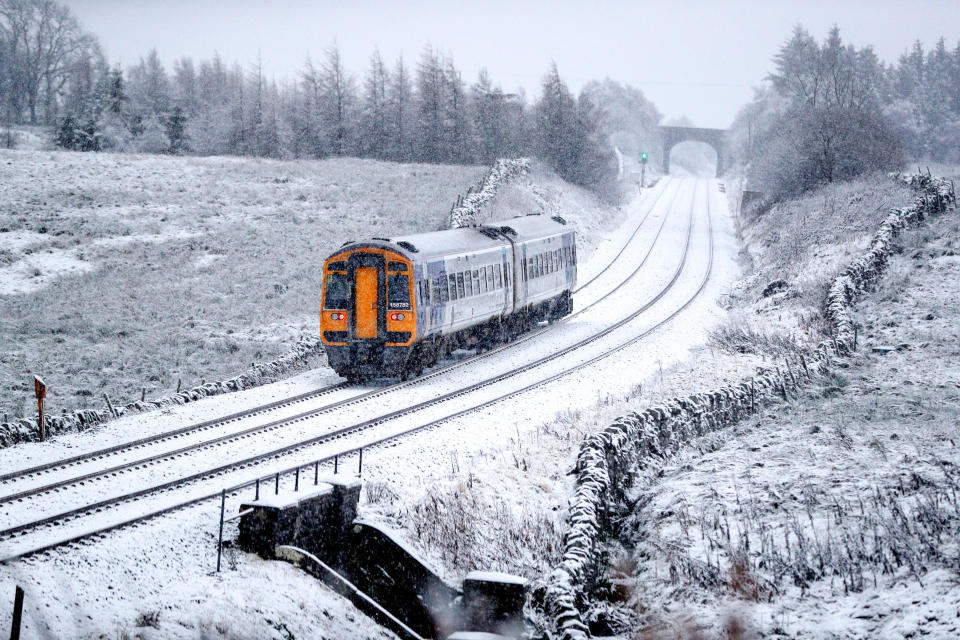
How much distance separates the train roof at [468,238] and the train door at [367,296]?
393mm

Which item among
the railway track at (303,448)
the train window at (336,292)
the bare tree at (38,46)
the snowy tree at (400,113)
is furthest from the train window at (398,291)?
the snowy tree at (400,113)

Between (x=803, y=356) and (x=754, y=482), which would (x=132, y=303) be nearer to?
(x=803, y=356)

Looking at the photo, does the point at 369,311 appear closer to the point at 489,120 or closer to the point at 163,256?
the point at 163,256

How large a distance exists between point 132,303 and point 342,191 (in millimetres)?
24717

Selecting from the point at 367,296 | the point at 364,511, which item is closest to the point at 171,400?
the point at 367,296

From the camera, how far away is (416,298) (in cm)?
2011

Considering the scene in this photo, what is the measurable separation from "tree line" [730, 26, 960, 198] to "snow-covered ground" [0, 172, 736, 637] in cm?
2754

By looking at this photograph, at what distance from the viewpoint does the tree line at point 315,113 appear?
60.2 meters

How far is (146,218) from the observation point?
42.5 metres

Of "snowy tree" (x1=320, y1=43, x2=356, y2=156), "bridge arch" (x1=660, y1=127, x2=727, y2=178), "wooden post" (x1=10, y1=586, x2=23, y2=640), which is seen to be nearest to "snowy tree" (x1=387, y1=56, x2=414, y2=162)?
"snowy tree" (x1=320, y1=43, x2=356, y2=156)

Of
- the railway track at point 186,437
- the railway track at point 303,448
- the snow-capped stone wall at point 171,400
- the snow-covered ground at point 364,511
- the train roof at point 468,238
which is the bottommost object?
the snow-covered ground at point 364,511

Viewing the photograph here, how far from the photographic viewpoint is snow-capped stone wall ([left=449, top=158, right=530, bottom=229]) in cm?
3969

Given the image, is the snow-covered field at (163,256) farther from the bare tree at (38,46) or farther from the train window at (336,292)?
the bare tree at (38,46)

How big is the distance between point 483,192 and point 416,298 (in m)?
25.9
